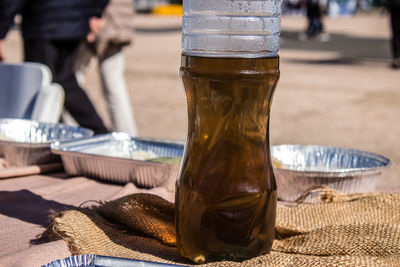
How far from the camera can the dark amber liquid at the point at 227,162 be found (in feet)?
3.60

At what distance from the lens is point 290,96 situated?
924 centimetres

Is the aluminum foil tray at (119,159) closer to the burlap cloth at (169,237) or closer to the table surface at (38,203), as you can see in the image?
the table surface at (38,203)

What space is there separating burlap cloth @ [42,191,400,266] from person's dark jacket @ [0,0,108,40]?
8.58ft

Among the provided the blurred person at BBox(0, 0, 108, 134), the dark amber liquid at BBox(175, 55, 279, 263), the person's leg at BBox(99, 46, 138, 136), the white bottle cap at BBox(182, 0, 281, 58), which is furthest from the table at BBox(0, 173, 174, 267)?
the person's leg at BBox(99, 46, 138, 136)

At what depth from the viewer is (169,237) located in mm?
1273

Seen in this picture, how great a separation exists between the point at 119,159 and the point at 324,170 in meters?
0.60

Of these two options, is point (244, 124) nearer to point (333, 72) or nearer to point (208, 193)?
point (208, 193)

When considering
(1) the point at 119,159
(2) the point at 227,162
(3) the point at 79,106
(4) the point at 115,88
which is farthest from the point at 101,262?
(4) the point at 115,88

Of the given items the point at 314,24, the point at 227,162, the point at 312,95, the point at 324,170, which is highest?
the point at 227,162

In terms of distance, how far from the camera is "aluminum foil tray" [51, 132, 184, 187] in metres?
1.77

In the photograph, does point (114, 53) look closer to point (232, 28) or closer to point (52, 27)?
point (52, 27)

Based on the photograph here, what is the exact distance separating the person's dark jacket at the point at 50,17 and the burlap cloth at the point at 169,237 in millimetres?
2615

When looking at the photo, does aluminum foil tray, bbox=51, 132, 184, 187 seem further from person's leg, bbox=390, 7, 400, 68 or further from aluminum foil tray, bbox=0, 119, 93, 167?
person's leg, bbox=390, 7, 400, 68

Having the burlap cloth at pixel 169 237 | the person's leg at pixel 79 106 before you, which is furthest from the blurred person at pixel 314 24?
the burlap cloth at pixel 169 237
